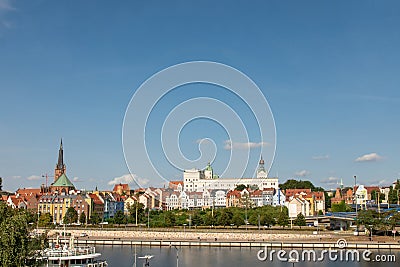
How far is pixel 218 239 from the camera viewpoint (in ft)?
169

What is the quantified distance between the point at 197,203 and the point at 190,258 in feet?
207

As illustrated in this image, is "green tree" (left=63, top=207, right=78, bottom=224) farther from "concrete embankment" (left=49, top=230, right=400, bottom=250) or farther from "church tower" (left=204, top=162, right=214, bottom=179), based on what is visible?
"church tower" (left=204, top=162, right=214, bottom=179)

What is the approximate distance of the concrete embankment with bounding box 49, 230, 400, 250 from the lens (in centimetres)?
4512

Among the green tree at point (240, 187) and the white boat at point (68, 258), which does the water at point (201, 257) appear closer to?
the white boat at point (68, 258)


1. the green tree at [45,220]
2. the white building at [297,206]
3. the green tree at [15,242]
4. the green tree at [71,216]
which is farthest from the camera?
the white building at [297,206]

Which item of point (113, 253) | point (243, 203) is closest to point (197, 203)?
point (243, 203)

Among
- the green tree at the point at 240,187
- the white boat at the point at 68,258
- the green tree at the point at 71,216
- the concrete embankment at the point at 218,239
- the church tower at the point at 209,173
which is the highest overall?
the church tower at the point at 209,173

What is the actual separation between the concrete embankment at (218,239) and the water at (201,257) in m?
2.20

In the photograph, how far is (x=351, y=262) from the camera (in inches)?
1443

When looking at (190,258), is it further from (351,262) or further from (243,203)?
(243,203)

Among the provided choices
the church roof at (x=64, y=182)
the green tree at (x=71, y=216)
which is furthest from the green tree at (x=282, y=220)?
the church roof at (x=64, y=182)

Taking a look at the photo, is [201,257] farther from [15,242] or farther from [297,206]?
[297,206]

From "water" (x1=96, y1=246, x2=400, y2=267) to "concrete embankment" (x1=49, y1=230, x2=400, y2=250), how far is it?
2195 mm

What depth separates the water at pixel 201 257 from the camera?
35125mm
